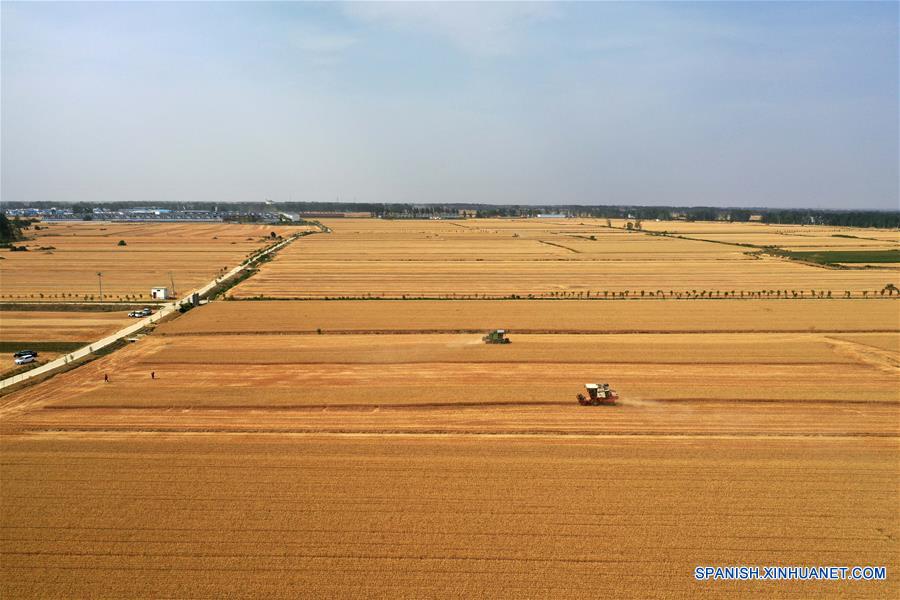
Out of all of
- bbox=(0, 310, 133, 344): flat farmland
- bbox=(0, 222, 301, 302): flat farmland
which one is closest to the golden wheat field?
bbox=(0, 310, 133, 344): flat farmland

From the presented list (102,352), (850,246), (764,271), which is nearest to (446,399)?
(102,352)

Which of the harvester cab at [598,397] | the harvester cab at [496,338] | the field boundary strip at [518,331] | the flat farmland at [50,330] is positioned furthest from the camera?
A: the field boundary strip at [518,331]

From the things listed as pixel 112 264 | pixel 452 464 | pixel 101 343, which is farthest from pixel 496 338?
pixel 112 264

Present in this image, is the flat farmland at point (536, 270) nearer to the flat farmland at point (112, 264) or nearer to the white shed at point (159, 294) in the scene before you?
the white shed at point (159, 294)

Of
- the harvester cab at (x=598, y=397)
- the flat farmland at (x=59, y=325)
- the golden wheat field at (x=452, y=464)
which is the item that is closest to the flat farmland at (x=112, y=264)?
the flat farmland at (x=59, y=325)

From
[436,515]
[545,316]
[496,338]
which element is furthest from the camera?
[545,316]

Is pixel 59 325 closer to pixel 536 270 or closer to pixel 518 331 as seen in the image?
pixel 518 331
